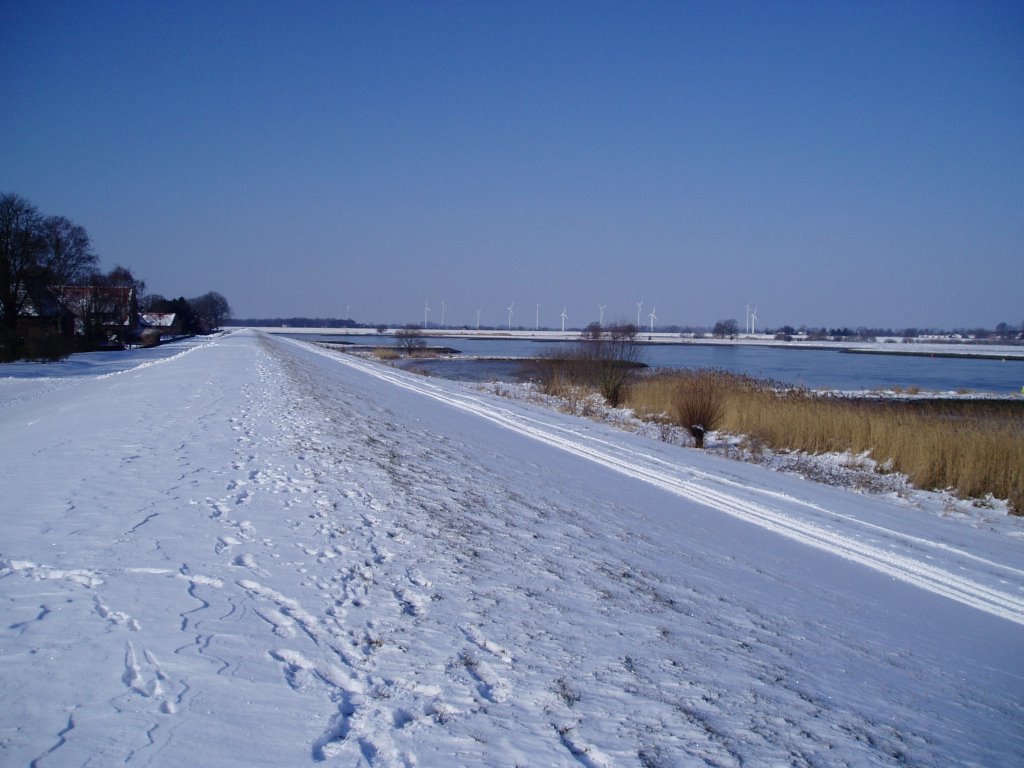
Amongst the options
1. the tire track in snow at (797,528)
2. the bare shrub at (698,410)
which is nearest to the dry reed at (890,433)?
the bare shrub at (698,410)

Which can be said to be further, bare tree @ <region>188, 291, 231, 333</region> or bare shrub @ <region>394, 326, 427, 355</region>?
bare tree @ <region>188, 291, 231, 333</region>

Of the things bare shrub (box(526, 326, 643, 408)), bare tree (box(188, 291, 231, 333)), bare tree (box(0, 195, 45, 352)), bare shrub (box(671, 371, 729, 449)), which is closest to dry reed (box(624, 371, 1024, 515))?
bare shrub (box(671, 371, 729, 449))

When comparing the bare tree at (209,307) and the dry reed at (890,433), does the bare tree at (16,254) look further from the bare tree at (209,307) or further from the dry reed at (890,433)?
the bare tree at (209,307)

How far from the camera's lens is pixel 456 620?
4895mm

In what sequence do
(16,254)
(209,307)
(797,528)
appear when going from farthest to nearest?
1. (209,307)
2. (16,254)
3. (797,528)

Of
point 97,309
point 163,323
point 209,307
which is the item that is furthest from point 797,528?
point 209,307

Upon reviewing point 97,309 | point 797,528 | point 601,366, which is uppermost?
point 97,309

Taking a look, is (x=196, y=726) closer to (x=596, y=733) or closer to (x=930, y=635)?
(x=596, y=733)

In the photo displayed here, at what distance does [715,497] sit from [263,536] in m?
7.30

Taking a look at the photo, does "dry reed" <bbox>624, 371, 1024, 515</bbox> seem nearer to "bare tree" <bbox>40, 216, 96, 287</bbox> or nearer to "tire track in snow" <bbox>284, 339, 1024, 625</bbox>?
"tire track in snow" <bbox>284, 339, 1024, 625</bbox>

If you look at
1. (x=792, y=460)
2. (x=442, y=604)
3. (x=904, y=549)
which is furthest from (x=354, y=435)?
(x=792, y=460)

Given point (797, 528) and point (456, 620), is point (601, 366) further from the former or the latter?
point (456, 620)

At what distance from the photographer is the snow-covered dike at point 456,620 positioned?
3549 millimetres

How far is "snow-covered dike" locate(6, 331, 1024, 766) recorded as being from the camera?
355cm
